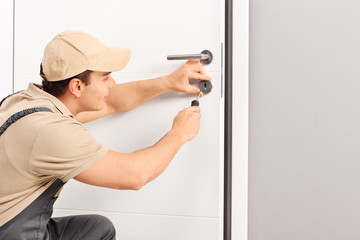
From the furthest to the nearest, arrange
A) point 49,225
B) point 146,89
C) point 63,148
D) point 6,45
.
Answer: point 6,45, point 146,89, point 49,225, point 63,148

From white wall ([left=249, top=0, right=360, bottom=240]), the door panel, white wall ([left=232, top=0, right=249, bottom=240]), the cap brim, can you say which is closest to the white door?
the door panel

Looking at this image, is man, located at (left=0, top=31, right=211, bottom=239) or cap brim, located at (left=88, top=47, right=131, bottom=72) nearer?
man, located at (left=0, top=31, right=211, bottom=239)

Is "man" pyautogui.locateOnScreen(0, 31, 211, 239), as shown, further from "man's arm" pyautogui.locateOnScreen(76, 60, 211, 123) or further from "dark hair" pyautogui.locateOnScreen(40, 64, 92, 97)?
"man's arm" pyautogui.locateOnScreen(76, 60, 211, 123)

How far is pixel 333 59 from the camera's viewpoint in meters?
1.43

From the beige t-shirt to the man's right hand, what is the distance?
261mm

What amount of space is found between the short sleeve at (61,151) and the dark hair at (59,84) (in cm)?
15

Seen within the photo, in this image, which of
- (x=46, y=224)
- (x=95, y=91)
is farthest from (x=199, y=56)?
(x=46, y=224)

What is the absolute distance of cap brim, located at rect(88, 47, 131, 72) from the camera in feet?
3.36

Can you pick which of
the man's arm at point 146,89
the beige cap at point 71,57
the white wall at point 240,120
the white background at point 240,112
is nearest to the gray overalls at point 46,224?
the beige cap at point 71,57

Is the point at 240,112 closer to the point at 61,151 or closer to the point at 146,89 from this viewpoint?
the point at 146,89

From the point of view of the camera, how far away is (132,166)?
3.20 ft

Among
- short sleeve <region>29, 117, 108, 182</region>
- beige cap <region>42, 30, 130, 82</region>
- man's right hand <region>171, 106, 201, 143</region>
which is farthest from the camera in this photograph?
man's right hand <region>171, 106, 201, 143</region>

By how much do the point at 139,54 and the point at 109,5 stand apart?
8.2 inches

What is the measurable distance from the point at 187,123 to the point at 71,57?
392 mm
